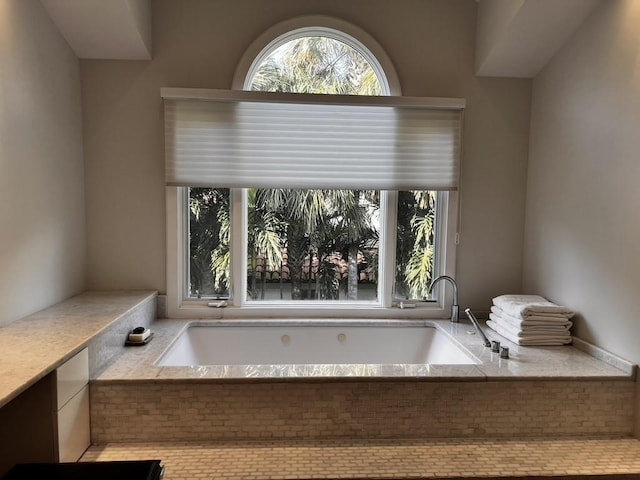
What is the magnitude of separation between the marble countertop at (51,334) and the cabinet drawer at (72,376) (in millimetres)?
37

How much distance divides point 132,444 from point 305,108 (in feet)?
6.66

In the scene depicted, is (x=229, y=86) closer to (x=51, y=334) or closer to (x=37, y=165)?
(x=37, y=165)

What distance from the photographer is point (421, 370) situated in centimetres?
→ 178

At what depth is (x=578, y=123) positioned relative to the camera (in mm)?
2180

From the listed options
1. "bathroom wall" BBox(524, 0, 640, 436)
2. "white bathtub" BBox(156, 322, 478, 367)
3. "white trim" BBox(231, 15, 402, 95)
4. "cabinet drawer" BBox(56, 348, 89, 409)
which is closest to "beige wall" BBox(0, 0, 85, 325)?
"cabinet drawer" BBox(56, 348, 89, 409)

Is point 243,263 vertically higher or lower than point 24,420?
higher

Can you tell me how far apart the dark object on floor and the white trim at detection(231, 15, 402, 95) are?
6.85 feet

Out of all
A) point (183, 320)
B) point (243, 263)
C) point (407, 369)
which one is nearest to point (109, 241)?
point (183, 320)

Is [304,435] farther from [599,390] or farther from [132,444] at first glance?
[599,390]

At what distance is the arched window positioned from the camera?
2.50m

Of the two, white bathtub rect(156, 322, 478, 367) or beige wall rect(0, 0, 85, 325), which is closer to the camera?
beige wall rect(0, 0, 85, 325)

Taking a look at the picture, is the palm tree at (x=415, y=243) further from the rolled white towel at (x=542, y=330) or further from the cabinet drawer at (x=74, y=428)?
the cabinet drawer at (x=74, y=428)

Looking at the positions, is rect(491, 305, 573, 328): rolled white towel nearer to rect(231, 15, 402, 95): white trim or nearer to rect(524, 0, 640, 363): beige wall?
rect(524, 0, 640, 363): beige wall

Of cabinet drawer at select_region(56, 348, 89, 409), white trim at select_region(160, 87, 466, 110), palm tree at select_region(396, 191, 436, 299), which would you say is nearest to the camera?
cabinet drawer at select_region(56, 348, 89, 409)
